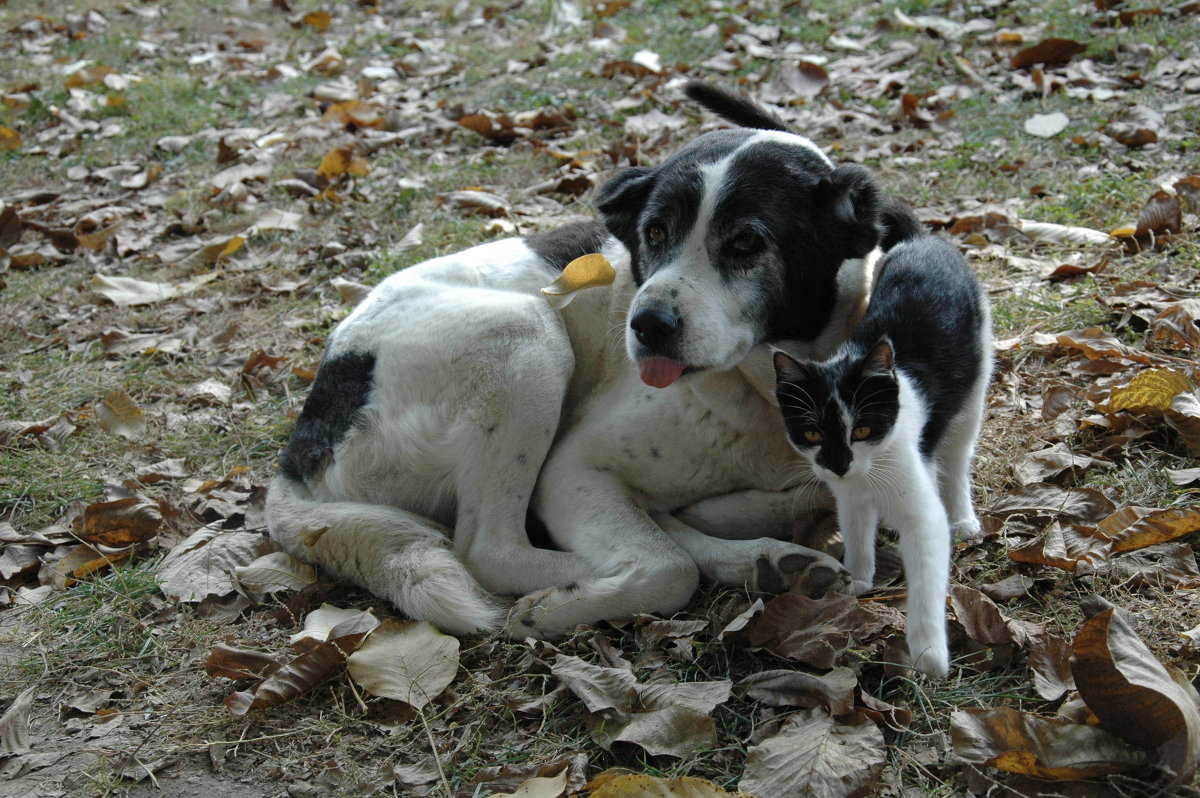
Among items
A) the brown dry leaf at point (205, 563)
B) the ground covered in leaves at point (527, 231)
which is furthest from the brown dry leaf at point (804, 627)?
the brown dry leaf at point (205, 563)

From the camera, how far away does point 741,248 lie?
2611 mm

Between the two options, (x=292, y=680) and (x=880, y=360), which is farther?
(x=292, y=680)

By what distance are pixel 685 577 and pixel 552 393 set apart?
2.28 feet

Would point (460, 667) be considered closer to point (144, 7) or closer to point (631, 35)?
point (631, 35)

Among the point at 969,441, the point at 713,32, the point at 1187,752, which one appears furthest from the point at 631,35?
the point at 1187,752

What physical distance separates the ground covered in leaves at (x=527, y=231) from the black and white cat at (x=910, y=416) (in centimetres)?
14

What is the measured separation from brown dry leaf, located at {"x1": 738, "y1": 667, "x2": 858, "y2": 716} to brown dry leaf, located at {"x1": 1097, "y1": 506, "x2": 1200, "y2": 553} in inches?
33.4

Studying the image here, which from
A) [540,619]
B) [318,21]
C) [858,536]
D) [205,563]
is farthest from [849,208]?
[318,21]

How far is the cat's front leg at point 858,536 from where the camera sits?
244cm

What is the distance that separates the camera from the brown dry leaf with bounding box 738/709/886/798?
6.08 feet

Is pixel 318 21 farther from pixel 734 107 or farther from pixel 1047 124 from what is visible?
pixel 734 107

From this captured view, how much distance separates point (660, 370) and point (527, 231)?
2398mm

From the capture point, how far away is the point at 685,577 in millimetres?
2668

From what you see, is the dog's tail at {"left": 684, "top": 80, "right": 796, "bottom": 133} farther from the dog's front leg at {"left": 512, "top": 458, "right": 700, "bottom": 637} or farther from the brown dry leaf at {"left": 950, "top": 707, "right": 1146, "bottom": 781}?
the brown dry leaf at {"left": 950, "top": 707, "right": 1146, "bottom": 781}
